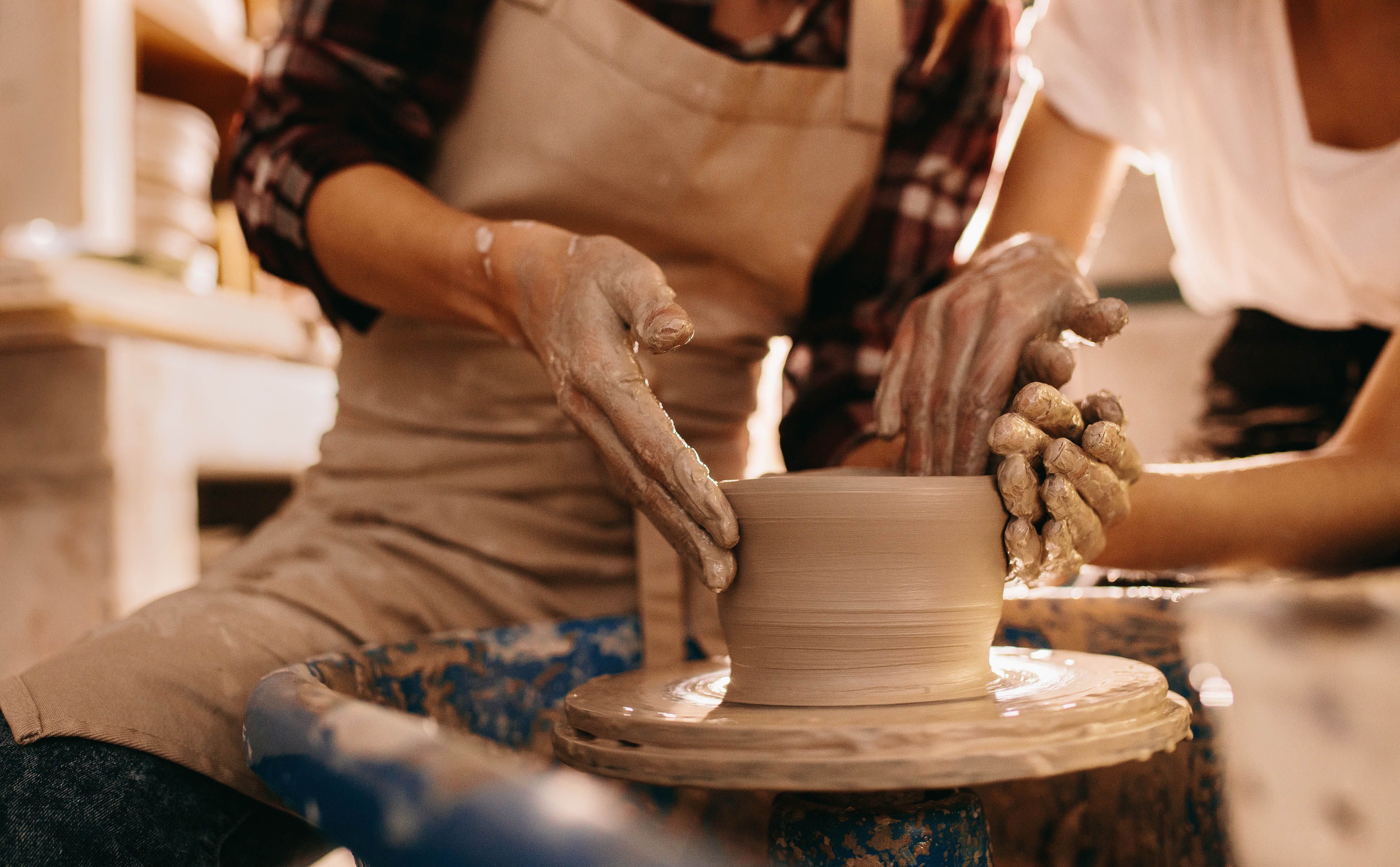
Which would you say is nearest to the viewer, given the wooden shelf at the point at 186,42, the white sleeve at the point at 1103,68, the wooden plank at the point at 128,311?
the white sleeve at the point at 1103,68

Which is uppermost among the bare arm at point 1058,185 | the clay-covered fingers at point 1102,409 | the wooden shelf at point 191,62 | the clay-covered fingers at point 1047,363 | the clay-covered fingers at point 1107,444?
the wooden shelf at point 191,62

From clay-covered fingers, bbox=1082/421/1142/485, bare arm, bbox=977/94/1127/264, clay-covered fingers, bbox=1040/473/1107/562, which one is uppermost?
bare arm, bbox=977/94/1127/264

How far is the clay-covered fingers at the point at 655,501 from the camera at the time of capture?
29.4 inches

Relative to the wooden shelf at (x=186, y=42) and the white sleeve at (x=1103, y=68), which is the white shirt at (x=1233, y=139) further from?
the wooden shelf at (x=186, y=42)

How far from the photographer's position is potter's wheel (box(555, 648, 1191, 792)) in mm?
592

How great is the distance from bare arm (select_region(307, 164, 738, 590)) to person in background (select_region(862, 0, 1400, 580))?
0.24 meters

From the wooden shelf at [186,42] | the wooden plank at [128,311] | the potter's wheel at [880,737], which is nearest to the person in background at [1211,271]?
the potter's wheel at [880,737]

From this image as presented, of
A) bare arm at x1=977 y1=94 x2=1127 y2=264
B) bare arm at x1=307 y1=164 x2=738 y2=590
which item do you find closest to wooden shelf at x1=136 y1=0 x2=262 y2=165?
bare arm at x1=307 y1=164 x2=738 y2=590

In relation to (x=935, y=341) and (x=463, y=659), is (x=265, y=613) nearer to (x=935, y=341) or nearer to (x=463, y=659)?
(x=463, y=659)

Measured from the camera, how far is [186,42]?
228cm

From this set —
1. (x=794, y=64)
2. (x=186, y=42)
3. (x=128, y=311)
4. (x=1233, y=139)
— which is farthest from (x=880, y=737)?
(x=186, y=42)

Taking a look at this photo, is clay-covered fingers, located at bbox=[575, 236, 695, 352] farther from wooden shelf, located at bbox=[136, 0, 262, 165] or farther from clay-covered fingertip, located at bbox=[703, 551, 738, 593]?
wooden shelf, located at bbox=[136, 0, 262, 165]

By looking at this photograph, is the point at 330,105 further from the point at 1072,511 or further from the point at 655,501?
the point at 1072,511

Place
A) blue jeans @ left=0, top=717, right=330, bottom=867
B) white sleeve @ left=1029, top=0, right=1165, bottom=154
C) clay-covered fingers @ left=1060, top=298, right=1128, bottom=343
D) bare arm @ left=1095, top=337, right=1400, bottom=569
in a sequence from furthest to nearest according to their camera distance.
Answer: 1. white sleeve @ left=1029, top=0, right=1165, bottom=154
2. bare arm @ left=1095, top=337, right=1400, bottom=569
3. clay-covered fingers @ left=1060, top=298, right=1128, bottom=343
4. blue jeans @ left=0, top=717, right=330, bottom=867
